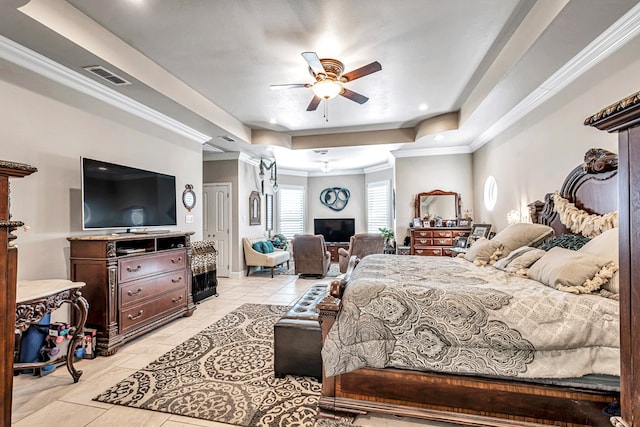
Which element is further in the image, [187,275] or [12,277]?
[187,275]

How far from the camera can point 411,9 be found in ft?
8.29

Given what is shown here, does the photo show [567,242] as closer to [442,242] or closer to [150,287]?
[442,242]

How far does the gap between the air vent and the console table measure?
6.46 ft

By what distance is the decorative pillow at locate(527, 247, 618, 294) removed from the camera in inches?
71.5

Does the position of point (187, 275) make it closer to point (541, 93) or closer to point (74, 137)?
point (74, 137)

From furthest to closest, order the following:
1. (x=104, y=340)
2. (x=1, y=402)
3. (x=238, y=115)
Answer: (x=238, y=115)
(x=104, y=340)
(x=1, y=402)

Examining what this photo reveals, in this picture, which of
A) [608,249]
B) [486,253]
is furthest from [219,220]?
[608,249]

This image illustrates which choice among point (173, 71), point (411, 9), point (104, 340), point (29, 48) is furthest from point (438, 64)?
point (104, 340)

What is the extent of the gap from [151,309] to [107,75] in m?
2.49

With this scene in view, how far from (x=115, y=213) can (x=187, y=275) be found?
47.7 inches

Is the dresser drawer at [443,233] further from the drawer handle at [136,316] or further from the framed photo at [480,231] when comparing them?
the drawer handle at [136,316]

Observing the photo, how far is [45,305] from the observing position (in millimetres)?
2219

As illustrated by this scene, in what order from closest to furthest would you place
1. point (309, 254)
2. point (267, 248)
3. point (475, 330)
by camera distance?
point (475, 330) → point (309, 254) → point (267, 248)

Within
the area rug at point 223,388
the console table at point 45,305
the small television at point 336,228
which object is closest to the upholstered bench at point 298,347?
the area rug at point 223,388
